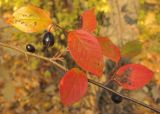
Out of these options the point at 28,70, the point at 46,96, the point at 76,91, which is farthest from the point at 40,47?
the point at 76,91

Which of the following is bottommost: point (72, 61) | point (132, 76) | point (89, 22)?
point (72, 61)

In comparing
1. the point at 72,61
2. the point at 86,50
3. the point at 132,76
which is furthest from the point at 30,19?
the point at 72,61

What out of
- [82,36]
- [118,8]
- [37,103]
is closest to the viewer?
[82,36]

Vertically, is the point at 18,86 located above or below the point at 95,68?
below

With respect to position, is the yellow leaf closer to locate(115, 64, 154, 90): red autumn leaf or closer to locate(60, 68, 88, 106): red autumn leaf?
locate(60, 68, 88, 106): red autumn leaf

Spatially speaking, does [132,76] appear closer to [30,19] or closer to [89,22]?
[89,22]

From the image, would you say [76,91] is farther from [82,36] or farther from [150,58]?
[150,58]
